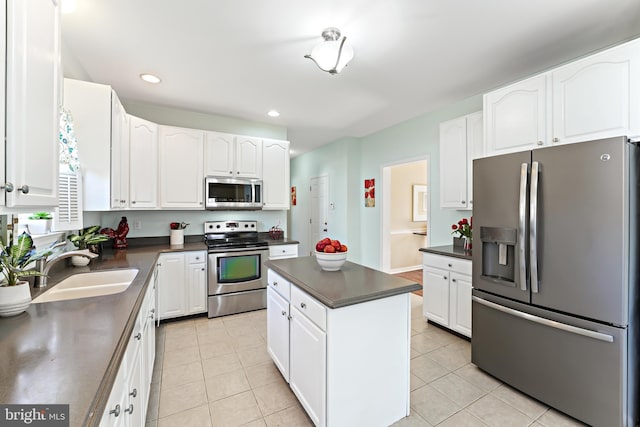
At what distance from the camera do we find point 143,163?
317cm

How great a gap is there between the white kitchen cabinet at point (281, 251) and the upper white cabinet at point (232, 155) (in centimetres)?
106

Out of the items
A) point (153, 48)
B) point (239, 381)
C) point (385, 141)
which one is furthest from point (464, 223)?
point (153, 48)

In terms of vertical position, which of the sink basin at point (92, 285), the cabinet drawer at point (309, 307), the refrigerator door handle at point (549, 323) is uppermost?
the sink basin at point (92, 285)

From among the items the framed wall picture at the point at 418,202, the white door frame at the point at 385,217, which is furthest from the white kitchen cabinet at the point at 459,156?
the framed wall picture at the point at 418,202

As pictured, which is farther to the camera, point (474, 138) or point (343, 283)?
point (474, 138)

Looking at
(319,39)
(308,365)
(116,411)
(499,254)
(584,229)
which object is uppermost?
(319,39)

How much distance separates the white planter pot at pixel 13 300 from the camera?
1.18 m

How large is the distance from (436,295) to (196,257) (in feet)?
9.10

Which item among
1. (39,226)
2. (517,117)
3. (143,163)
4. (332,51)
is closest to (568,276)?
(517,117)

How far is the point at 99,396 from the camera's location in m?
0.73

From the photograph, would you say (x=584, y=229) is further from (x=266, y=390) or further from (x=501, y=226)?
(x=266, y=390)

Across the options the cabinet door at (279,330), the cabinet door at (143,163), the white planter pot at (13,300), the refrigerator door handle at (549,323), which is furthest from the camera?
the cabinet door at (143,163)

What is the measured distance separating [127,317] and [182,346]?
5.88ft

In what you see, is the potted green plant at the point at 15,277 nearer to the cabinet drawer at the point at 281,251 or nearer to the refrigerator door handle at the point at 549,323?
the cabinet drawer at the point at 281,251
